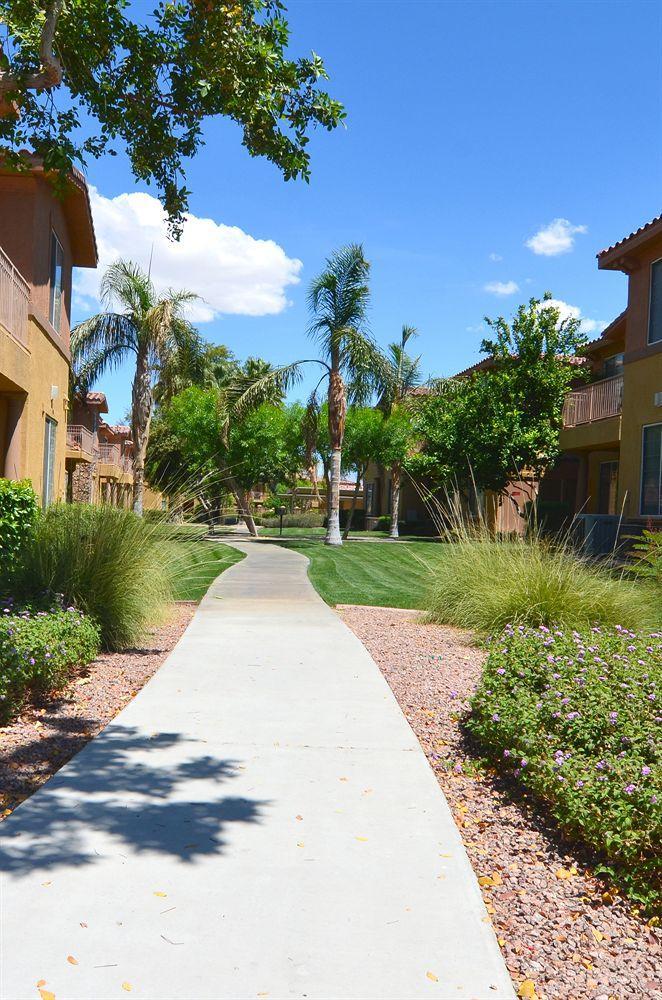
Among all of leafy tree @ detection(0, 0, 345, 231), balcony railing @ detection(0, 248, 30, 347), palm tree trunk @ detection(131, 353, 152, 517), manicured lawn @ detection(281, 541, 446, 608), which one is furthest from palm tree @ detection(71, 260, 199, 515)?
leafy tree @ detection(0, 0, 345, 231)

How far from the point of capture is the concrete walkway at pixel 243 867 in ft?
9.21

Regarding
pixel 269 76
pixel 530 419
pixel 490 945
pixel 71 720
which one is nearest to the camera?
pixel 490 945

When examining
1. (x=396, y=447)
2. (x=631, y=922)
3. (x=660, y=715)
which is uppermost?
(x=396, y=447)

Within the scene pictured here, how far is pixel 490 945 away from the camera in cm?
304

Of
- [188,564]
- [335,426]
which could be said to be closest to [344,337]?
[335,426]

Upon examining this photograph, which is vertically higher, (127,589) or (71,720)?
(127,589)

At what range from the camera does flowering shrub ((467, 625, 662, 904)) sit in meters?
3.72

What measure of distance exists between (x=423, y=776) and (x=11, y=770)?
2.31 metres

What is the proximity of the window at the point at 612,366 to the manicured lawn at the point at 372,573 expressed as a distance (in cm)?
779

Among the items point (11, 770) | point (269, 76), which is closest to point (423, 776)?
point (11, 770)

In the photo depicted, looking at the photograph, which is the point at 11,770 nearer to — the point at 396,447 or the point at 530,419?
the point at 530,419

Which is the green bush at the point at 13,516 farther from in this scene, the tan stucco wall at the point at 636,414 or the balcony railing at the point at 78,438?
the balcony railing at the point at 78,438

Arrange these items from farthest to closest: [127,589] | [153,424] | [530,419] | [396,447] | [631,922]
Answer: [153,424] < [396,447] < [530,419] < [127,589] < [631,922]

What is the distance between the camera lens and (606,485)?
2383 cm
